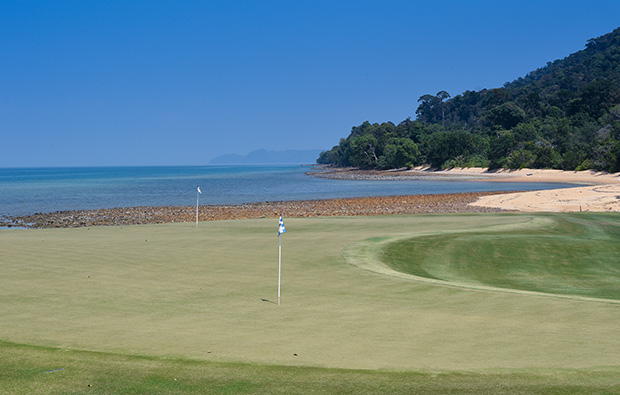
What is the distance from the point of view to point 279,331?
9.53m

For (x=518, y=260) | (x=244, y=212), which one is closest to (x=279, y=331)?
(x=518, y=260)

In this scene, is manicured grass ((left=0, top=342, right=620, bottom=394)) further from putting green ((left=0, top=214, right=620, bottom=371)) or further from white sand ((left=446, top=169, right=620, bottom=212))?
white sand ((left=446, top=169, right=620, bottom=212))

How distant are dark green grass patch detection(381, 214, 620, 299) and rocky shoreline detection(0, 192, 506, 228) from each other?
25851 millimetres

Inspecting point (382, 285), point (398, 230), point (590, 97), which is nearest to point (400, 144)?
point (590, 97)

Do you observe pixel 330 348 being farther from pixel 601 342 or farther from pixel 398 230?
pixel 398 230

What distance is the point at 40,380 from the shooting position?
7129 millimetres

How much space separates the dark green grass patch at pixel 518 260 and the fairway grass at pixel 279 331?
8.21 ft

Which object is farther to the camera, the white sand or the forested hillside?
the forested hillside

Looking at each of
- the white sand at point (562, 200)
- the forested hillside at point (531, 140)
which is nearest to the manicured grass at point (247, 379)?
the white sand at point (562, 200)

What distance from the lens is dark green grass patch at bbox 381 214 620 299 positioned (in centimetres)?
1558

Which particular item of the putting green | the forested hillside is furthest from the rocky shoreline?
the forested hillside

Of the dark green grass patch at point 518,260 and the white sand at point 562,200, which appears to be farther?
the white sand at point 562,200

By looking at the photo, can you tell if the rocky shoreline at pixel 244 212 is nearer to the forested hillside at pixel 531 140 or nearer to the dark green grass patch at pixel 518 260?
the dark green grass patch at pixel 518 260

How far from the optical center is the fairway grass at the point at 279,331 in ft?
23.8
